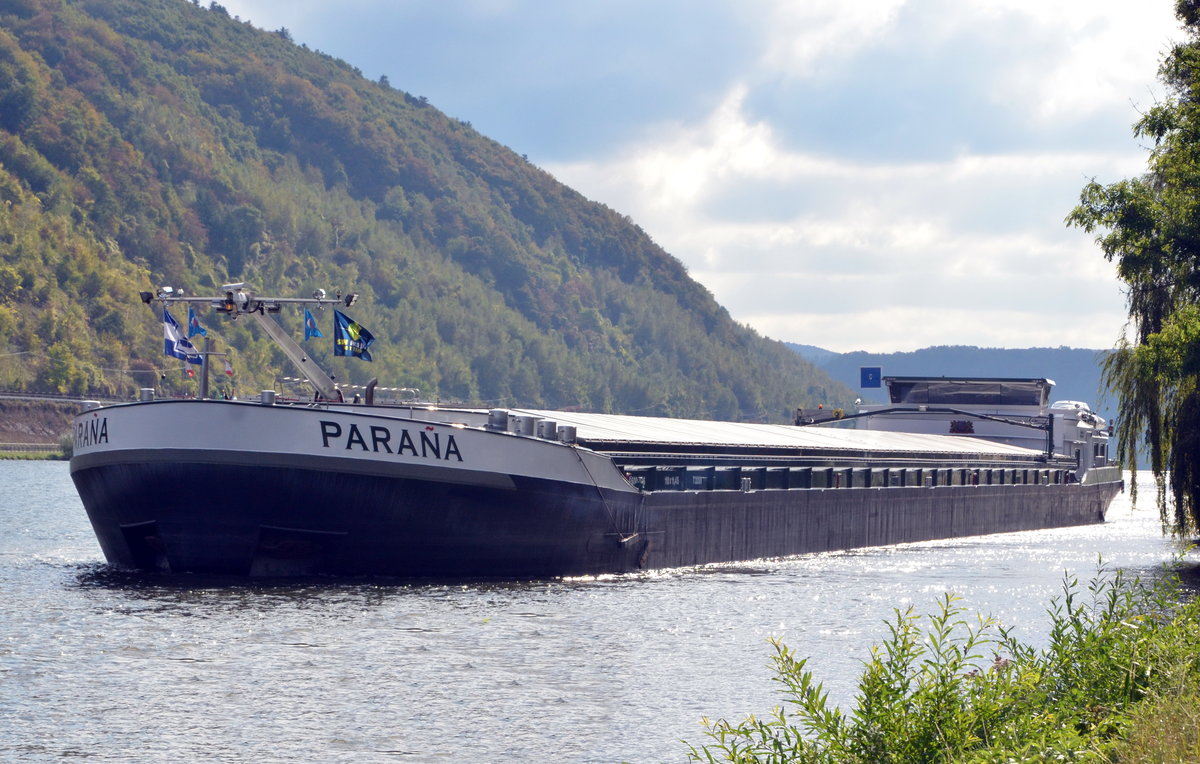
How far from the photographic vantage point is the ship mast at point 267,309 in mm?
29969

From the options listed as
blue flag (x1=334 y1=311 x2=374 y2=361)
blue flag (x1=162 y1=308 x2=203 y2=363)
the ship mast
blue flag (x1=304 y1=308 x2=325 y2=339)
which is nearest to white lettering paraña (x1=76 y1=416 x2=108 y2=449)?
blue flag (x1=162 y1=308 x2=203 y2=363)

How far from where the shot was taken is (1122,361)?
3609 centimetres

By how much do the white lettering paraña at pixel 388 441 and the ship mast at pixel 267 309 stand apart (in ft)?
10.1

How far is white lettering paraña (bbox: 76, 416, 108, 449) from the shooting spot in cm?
2962

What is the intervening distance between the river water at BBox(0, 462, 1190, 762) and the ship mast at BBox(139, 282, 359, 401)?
5.95m

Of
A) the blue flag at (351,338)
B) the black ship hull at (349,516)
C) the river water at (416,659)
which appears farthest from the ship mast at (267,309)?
the river water at (416,659)

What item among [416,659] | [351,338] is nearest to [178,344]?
[351,338]

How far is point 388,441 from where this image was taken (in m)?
28.1

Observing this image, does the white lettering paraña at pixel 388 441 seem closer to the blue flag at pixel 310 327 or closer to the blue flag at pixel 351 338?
the blue flag at pixel 351 338

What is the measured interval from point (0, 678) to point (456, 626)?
296 inches

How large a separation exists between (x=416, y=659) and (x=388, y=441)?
7.71m

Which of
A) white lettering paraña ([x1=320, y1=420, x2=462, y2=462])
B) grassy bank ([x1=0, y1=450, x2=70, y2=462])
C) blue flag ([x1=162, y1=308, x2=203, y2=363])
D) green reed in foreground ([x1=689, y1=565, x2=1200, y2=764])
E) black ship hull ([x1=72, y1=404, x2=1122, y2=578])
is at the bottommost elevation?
green reed in foreground ([x1=689, y1=565, x2=1200, y2=764])

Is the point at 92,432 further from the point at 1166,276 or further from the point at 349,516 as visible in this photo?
the point at 1166,276

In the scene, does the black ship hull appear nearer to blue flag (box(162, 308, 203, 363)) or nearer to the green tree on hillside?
blue flag (box(162, 308, 203, 363))
